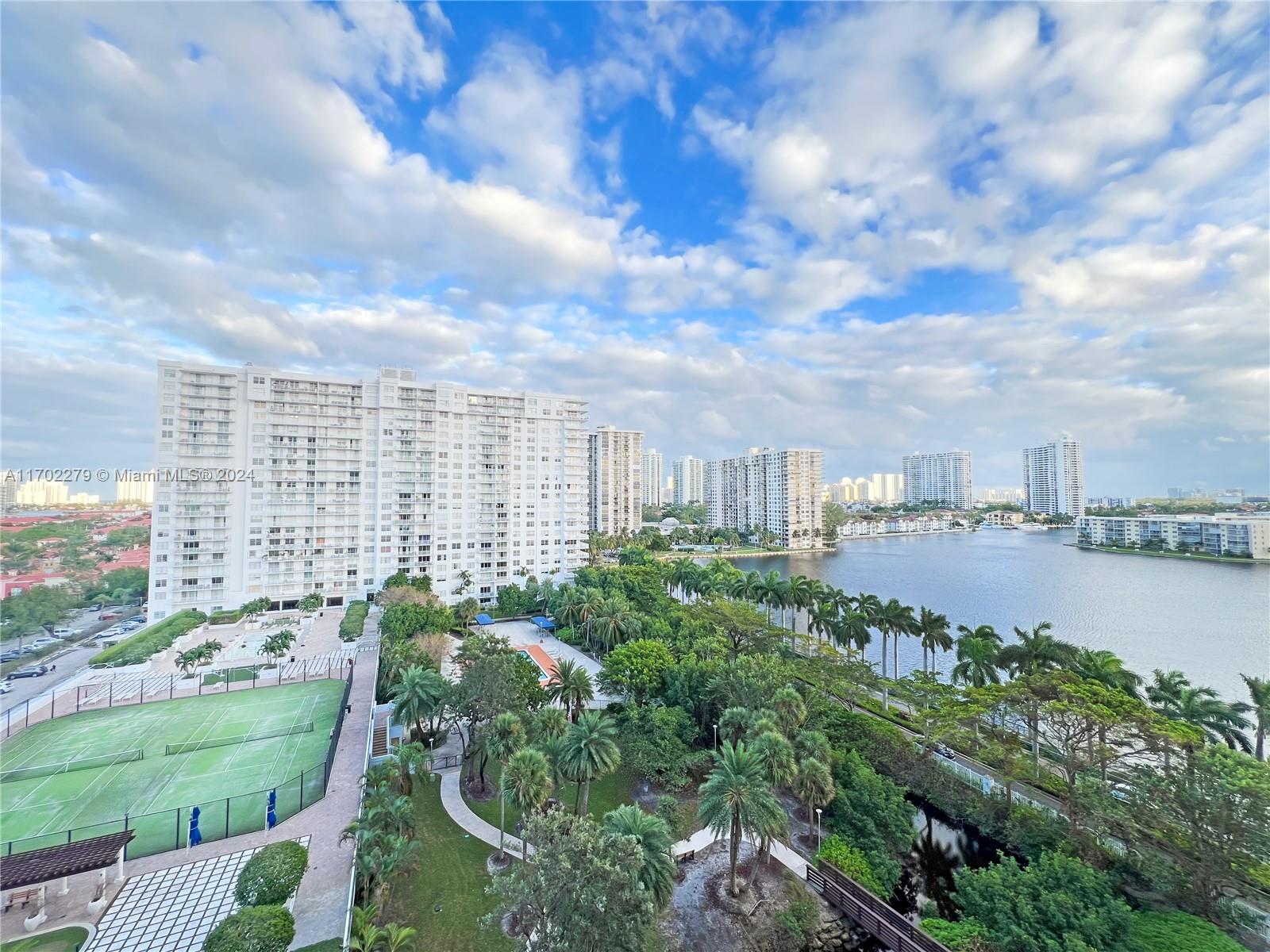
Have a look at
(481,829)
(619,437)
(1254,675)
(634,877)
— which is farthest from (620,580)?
(619,437)

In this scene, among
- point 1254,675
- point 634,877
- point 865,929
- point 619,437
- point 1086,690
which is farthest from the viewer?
point 619,437

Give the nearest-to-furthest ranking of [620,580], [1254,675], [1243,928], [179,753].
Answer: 1. [1243,928]
2. [179,753]
3. [1254,675]
4. [620,580]

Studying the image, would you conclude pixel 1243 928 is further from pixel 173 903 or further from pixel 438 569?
pixel 438 569

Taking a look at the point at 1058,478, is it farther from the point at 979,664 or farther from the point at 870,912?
the point at 870,912

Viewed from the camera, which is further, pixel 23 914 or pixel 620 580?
pixel 620 580

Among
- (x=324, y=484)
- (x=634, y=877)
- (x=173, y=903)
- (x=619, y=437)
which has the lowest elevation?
(x=173, y=903)

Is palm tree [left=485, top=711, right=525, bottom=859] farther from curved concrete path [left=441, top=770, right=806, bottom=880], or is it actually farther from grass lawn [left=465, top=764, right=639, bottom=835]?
grass lawn [left=465, top=764, right=639, bottom=835]
